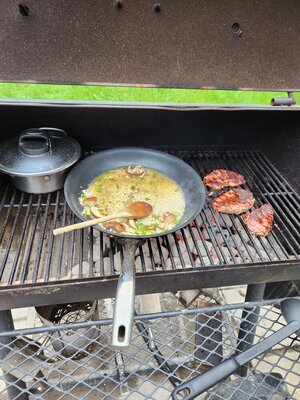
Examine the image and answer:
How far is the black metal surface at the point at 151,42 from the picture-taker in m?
1.78

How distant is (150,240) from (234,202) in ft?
2.03

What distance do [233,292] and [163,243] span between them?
52.8 inches

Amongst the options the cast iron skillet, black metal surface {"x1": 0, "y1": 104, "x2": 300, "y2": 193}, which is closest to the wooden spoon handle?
the cast iron skillet

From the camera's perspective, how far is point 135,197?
210cm

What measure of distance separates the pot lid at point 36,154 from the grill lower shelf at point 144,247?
9.5 inches

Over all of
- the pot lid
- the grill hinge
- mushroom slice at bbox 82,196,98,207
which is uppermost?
the grill hinge

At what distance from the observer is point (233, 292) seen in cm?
299

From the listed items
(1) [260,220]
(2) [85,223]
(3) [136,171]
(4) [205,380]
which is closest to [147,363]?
(4) [205,380]

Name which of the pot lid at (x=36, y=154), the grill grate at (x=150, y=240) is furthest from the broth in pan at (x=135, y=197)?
the pot lid at (x=36, y=154)

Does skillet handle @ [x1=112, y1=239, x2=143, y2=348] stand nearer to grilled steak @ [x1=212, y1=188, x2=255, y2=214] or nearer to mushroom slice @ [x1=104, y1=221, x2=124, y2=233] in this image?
mushroom slice @ [x1=104, y1=221, x2=124, y2=233]

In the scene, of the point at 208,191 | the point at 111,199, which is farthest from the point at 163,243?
the point at 208,191

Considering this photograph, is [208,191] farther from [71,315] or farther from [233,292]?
[71,315]

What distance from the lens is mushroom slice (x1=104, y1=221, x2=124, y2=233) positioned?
1724 mm

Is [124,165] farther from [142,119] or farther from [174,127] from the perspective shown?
[174,127]
